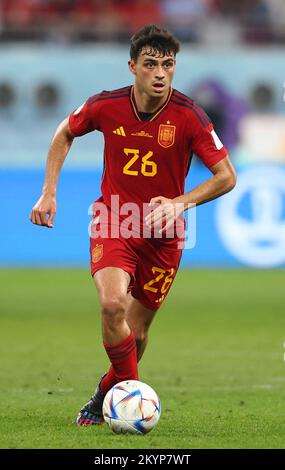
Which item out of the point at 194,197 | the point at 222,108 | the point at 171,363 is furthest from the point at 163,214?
the point at 222,108

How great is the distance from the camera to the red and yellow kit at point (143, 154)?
698cm

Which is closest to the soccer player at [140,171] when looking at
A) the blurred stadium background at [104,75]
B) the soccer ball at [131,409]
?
the soccer ball at [131,409]

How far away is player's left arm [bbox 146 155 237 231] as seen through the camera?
6.54 m

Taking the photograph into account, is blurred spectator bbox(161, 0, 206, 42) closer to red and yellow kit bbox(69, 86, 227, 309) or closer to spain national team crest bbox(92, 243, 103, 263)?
red and yellow kit bbox(69, 86, 227, 309)

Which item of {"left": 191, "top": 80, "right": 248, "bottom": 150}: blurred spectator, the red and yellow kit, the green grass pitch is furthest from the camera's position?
{"left": 191, "top": 80, "right": 248, "bottom": 150}: blurred spectator

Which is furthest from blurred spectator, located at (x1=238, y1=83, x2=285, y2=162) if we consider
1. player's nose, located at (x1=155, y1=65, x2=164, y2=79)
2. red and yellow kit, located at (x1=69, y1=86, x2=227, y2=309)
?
player's nose, located at (x1=155, y1=65, x2=164, y2=79)

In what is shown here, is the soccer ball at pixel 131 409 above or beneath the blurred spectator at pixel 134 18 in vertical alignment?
beneath

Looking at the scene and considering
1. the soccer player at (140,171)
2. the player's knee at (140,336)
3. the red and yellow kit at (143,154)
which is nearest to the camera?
the soccer player at (140,171)

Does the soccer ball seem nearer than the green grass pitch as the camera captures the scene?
Yes

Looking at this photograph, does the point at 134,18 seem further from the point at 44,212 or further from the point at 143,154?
the point at 44,212

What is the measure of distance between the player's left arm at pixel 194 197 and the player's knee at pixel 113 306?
1.54 ft

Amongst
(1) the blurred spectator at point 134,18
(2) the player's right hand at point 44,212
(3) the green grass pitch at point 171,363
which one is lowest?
(3) the green grass pitch at point 171,363

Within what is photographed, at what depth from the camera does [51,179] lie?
23.5 ft

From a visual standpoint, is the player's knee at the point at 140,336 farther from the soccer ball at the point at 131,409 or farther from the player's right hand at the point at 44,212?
the player's right hand at the point at 44,212
